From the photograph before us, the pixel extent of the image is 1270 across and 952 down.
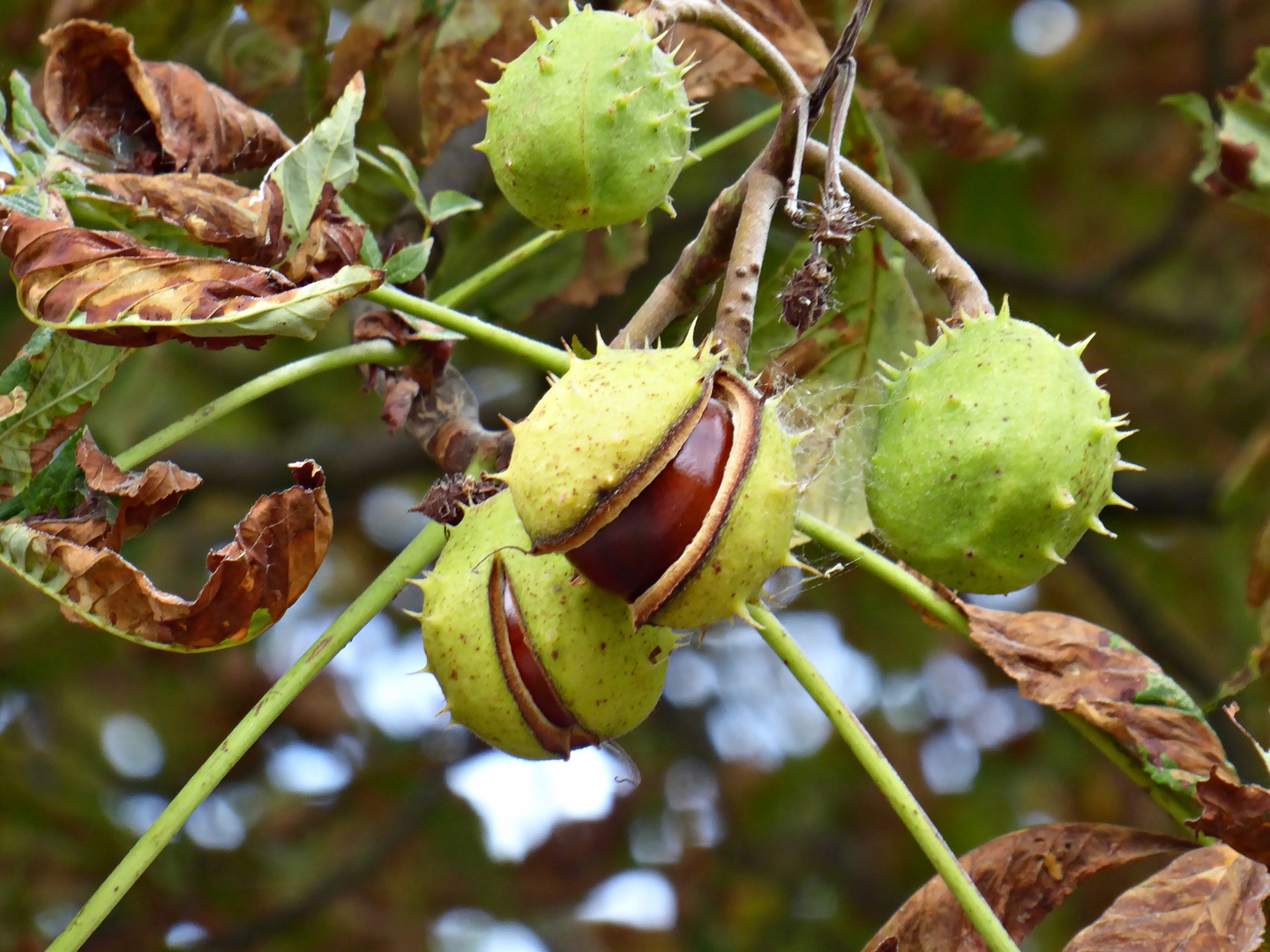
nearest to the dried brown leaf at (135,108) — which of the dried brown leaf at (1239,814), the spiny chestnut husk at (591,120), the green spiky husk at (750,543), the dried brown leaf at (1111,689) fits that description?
the spiny chestnut husk at (591,120)

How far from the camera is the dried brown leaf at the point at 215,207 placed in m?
1.29

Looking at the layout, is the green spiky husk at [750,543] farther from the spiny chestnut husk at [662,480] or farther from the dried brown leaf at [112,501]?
the dried brown leaf at [112,501]

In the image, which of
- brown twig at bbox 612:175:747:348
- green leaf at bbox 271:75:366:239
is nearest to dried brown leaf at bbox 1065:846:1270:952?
brown twig at bbox 612:175:747:348

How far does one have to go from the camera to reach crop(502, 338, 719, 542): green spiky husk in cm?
105

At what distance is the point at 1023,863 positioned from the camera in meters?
1.38

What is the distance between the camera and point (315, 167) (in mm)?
1314

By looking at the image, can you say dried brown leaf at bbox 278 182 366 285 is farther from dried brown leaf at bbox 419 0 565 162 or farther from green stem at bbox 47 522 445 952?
dried brown leaf at bbox 419 0 565 162

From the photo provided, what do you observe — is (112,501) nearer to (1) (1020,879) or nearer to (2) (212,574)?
(2) (212,574)

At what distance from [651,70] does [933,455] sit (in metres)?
0.43

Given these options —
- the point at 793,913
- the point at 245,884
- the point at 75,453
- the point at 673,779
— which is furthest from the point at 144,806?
the point at 75,453

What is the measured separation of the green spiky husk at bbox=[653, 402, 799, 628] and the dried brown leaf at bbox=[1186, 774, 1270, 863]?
514 millimetres

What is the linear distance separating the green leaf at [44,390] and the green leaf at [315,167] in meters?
0.21

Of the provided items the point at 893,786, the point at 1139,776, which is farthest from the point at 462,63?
the point at 1139,776

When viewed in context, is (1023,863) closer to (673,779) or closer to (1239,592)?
(1239,592)
